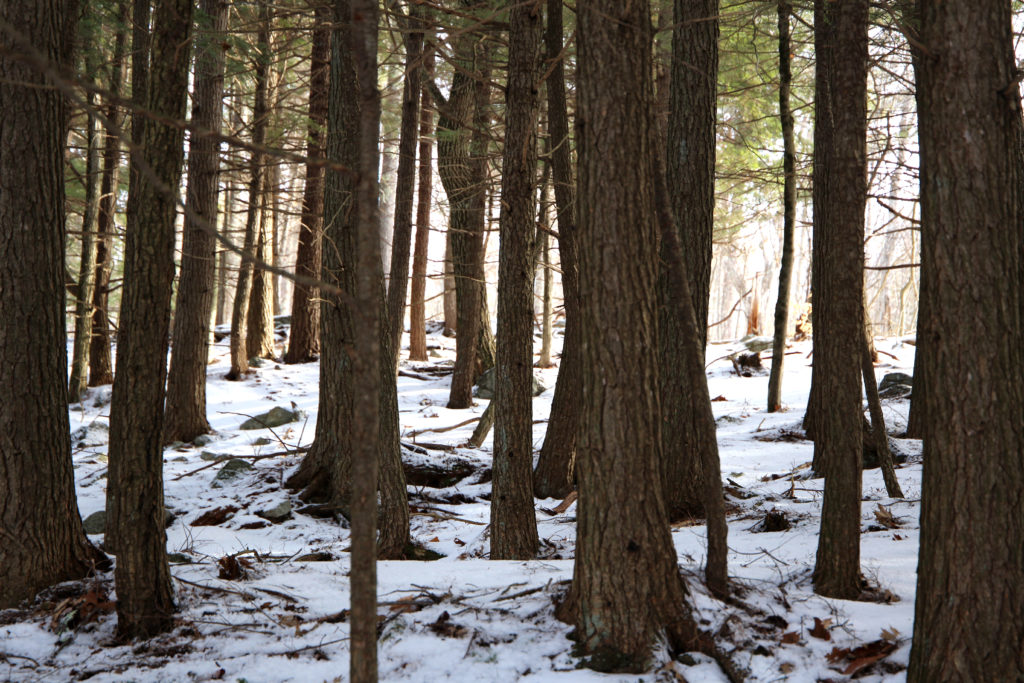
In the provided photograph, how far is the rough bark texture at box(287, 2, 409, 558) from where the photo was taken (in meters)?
5.28

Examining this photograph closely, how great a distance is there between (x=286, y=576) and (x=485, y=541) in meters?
1.85

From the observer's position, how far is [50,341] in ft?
13.1

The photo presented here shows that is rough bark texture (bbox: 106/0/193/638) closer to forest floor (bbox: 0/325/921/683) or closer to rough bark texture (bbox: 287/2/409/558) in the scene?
forest floor (bbox: 0/325/921/683)

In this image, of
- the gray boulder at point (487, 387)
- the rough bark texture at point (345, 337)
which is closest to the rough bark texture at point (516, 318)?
the rough bark texture at point (345, 337)

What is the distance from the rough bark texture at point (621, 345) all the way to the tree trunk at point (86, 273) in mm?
9102

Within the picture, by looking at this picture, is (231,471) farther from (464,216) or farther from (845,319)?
(845,319)

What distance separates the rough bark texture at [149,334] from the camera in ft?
10.4

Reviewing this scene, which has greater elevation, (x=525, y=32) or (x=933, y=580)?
(x=525, y=32)

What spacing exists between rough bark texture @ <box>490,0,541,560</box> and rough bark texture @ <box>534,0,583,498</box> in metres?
0.33

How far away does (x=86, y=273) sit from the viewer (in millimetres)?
10703

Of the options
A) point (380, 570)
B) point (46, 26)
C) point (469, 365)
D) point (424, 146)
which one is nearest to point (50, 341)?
point (46, 26)

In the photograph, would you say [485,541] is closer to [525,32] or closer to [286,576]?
[286,576]

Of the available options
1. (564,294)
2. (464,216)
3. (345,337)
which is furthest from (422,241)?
(345,337)

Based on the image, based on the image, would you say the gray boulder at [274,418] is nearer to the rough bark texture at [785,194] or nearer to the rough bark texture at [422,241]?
the rough bark texture at [422,241]
